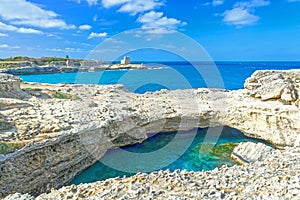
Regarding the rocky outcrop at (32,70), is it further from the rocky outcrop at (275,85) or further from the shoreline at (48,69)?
the rocky outcrop at (275,85)

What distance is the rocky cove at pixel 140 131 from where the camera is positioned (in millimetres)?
7906

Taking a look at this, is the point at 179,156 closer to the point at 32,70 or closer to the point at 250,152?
the point at 250,152

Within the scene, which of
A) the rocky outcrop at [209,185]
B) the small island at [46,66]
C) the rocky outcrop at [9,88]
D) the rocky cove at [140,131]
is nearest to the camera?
the rocky outcrop at [209,185]

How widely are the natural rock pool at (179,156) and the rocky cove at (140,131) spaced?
53 centimetres

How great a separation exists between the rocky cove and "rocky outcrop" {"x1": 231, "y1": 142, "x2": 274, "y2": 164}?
2337 mm

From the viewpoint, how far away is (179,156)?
17281 millimetres

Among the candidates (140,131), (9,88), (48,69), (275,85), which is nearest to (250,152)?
Answer: (275,85)

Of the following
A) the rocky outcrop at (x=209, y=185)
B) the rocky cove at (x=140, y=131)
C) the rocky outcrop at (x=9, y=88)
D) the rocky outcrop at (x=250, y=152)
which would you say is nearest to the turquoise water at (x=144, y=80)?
the rocky cove at (x=140, y=131)

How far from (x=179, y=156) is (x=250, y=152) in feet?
14.3

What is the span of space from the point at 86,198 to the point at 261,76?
20.3m

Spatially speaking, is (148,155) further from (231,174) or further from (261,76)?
(261,76)

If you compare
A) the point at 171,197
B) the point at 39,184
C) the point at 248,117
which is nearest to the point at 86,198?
the point at 171,197

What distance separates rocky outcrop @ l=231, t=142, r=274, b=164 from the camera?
15.3 m

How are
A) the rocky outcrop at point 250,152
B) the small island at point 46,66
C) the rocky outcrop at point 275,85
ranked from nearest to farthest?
1. the rocky outcrop at point 250,152
2. the rocky outcrop at point 275,85
3. the small island at point 46,66
